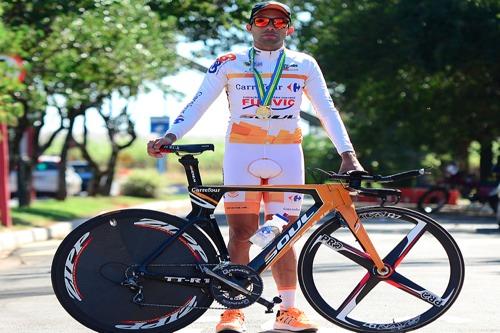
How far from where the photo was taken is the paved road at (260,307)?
7.12 m

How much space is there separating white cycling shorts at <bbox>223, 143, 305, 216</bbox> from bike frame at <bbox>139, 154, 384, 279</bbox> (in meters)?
0.17

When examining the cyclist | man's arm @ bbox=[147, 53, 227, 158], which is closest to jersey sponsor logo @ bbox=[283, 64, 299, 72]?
the cyclist

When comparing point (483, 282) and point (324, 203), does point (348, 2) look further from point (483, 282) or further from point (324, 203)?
point (324, 203)

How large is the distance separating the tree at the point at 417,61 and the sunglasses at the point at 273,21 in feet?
62.0

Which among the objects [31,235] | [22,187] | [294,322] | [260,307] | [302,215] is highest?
[302,215]

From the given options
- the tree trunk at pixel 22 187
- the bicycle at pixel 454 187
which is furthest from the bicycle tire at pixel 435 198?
the tree trunk at pixel 22 187

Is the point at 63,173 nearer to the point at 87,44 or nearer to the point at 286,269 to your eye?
the point at 87,44

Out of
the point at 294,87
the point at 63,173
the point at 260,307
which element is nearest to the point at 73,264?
the point at 294,87

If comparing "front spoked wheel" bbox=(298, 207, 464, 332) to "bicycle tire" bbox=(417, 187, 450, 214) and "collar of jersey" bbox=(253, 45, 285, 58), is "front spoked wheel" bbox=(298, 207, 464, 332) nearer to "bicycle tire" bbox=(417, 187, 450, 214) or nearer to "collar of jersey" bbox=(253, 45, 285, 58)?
"collar of jersey" bbox=(253, 45, 285, 58)

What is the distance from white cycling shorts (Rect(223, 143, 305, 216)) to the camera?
6586mm

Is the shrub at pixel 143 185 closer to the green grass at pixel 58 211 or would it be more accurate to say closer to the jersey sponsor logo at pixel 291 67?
the green grass at pixel 58 211

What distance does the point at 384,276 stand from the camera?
653cm

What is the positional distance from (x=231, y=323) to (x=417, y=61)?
20.0 meters

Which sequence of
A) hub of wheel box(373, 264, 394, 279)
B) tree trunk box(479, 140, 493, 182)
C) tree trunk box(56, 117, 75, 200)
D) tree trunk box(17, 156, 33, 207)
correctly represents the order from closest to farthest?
hub of wheel box(373, 264, 394, 279) < tree trunk box(17, 156, 33, 207) < tree trunk box(56, 117, 75, 200) < tree trunk box(479, 140, 493, 182)
